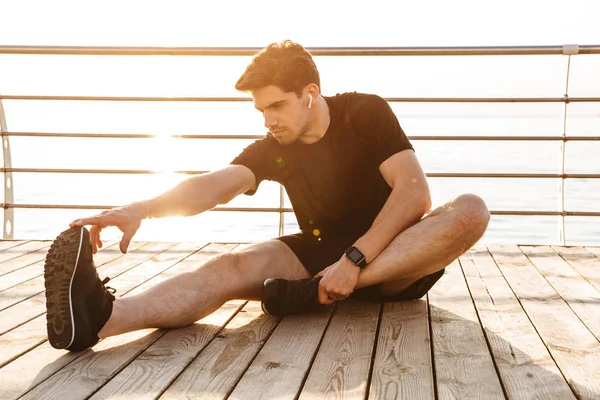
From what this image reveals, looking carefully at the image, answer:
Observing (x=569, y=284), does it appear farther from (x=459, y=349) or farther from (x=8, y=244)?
(x=8, y=244)

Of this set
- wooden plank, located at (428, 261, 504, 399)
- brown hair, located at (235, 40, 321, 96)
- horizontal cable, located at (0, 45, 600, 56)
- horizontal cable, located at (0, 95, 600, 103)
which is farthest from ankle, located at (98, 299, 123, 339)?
horizontal cable, located at (0, 45, 600, 56)

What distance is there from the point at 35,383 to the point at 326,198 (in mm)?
1118

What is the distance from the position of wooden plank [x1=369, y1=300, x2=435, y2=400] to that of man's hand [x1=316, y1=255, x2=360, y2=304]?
16cm

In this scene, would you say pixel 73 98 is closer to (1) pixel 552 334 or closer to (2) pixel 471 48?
(2) pixel 471 48

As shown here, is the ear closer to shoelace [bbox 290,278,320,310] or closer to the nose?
the nose

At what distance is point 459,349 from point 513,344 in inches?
6.7

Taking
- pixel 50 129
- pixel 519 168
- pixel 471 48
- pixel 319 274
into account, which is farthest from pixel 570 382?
pixel 50 129

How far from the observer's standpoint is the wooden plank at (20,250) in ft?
11.5

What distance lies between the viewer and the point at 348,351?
6.65 ft

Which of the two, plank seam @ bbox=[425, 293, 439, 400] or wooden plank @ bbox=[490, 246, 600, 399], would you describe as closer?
plank seam @ bbox=[425, 293, 439, 400]

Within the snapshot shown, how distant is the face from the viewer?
234 cm

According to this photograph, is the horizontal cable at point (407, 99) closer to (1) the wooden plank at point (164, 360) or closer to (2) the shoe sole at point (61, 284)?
(1) the wooden plank at point (164, 360)

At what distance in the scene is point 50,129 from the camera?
25.5 metres

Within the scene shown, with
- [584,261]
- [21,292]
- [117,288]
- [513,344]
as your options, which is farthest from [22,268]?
[584,261]
